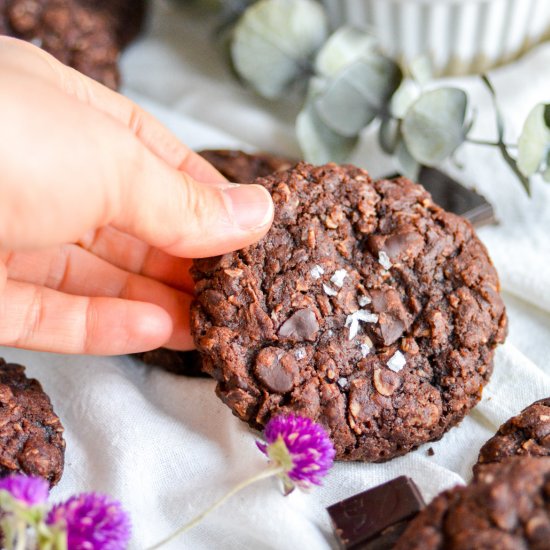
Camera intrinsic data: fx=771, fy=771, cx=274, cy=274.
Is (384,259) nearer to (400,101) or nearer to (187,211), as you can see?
(187,211)

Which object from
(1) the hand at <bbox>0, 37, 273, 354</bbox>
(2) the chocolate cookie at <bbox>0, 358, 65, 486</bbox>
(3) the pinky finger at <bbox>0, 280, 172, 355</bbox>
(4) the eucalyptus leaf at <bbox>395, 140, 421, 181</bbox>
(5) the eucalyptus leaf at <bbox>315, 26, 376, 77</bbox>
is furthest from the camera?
(5) the eucalyptus leaf at <bbox>315, 26, 376, 77</bbox>

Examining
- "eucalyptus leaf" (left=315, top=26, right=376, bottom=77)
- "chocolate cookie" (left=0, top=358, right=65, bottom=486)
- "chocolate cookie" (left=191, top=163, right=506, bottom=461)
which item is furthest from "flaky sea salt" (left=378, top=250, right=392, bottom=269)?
"eucalyptus leaf" (left=315, top=26, right=376, bottom=77)

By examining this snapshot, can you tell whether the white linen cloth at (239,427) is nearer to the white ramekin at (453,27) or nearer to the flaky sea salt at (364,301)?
the white ramekin at (453,27)

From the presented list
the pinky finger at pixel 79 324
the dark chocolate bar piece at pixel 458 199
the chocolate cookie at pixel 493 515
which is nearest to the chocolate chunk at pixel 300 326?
the pinky finger at pixel 79 324

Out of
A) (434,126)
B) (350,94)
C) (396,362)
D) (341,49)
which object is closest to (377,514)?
(396,362)

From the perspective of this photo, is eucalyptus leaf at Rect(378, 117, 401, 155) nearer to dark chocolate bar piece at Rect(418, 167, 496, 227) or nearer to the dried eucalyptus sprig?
the dried eucalyptus sprig

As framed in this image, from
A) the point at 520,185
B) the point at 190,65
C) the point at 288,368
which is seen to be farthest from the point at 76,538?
the point at 190,65
